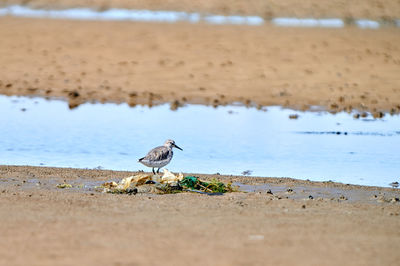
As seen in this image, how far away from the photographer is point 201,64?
28.0m

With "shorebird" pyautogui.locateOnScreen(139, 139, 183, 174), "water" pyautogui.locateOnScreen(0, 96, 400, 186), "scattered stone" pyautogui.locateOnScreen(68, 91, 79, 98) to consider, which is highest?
"scattered stone" pyautogui.locateOnScreen(68, 91, 79, 98)

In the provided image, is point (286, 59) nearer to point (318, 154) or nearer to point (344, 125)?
point (344, 125)

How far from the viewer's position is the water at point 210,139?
1569 cm

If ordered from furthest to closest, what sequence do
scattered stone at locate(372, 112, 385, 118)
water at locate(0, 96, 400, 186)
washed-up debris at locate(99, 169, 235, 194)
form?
scattered stone at locate(372, 112, 385, 118) → water at locate(0, 96, 400, 186) → washed-up debris at locate(99, 169, 235, 194)

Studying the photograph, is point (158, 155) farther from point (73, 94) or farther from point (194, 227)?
point (73, 94)

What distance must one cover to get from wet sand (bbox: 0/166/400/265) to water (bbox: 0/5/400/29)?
21966mm

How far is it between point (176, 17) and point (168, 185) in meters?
23.4

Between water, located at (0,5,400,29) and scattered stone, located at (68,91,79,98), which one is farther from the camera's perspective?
water, located at (0,5,400,29)

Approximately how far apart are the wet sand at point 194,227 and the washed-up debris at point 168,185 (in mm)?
295

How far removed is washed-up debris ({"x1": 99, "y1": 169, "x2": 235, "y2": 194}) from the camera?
1289 cm

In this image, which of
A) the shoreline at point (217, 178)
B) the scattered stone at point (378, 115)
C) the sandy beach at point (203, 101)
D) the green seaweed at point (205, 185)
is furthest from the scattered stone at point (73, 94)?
the green seaweed at point (205, 185)

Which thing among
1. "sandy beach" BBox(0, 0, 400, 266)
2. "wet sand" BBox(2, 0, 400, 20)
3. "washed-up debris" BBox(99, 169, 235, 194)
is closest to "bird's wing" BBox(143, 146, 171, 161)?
"washed-up debris" BBox(99, 169, 235, 194)

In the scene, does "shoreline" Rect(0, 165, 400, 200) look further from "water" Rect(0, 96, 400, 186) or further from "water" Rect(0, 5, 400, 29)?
"water" Rect(0, 5, 400, 29)

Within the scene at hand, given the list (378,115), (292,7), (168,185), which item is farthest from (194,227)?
(292,7)
